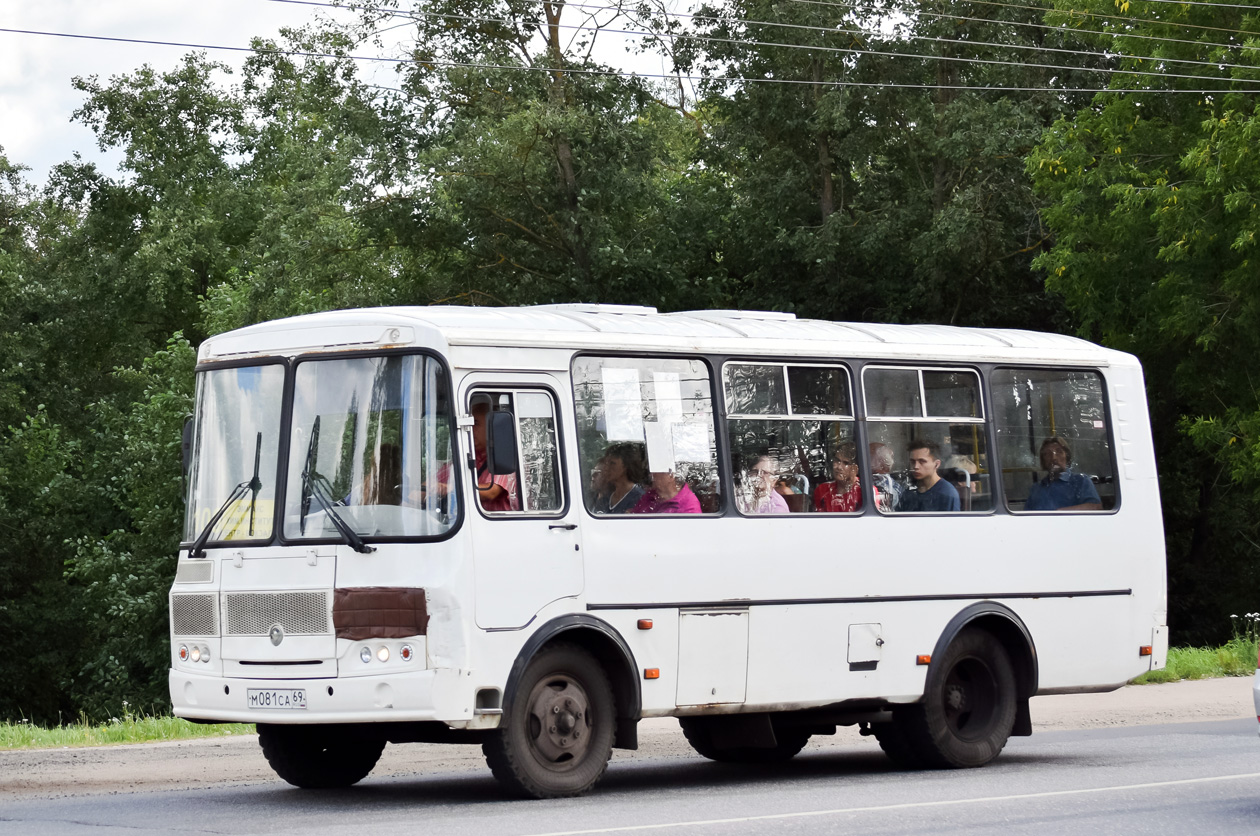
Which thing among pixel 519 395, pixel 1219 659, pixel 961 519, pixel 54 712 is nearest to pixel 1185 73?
Answer: pixel 1219 659

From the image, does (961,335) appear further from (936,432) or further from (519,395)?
(519,395)

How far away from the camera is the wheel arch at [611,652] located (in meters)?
11.2

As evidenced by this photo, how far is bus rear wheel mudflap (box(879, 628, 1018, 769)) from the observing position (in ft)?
44.0

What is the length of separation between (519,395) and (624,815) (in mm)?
2619

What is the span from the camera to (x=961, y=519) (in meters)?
13.6

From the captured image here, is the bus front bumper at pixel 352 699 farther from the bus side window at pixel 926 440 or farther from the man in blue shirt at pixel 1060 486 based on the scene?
the man in blue shirt at pixel 1060 486

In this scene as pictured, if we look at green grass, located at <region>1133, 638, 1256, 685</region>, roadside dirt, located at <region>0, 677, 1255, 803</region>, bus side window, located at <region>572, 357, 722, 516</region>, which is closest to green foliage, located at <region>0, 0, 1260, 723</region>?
green grass, located at <region>1133, 638, 1256, 685</region>

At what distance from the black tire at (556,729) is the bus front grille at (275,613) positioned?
120 centimetres

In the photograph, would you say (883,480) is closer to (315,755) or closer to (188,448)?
(315,755)

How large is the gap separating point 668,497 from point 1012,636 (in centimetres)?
337

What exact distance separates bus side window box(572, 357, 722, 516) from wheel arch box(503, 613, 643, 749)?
2.36 feet

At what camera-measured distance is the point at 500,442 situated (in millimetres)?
10906

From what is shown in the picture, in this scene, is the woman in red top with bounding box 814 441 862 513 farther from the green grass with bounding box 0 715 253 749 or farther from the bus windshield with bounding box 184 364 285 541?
the green grass with bounding box 0 715 253 749

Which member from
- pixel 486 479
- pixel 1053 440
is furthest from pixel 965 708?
pixel 486 479
